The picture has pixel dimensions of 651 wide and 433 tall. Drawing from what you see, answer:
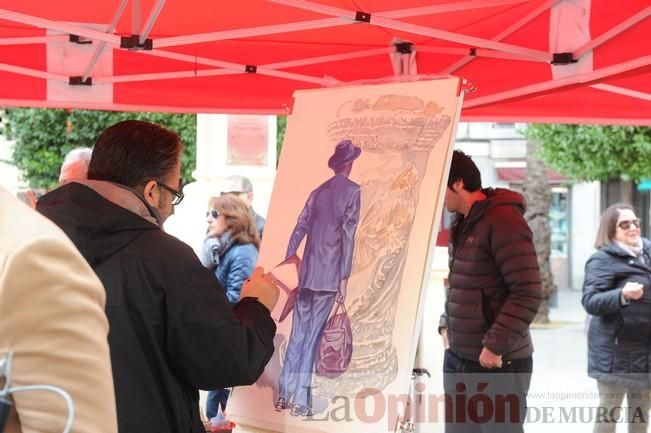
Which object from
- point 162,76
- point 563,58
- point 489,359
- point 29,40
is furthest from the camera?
point 162,76

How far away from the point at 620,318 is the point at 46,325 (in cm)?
466

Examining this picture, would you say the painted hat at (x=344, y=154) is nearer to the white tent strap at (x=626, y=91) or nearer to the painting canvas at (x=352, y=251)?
the painting canvas at (x=352, y=251)

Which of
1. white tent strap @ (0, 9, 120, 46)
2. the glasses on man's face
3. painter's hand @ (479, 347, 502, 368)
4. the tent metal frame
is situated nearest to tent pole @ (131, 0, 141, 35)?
the tent metal frame

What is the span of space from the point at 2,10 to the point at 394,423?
2.49m

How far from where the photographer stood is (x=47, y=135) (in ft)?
63.9

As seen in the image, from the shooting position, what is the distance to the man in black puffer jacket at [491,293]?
158 inches

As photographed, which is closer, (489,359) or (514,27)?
(489,359)

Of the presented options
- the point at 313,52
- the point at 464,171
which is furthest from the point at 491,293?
the point at 313,52

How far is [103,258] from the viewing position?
2232 millimetres

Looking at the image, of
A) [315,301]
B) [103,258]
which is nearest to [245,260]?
[315,301]

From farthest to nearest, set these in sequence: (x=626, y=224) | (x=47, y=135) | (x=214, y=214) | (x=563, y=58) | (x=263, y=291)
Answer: (x=47, y=135), (x=214, y=214), (x=626, y=224), (x=563, y=58), (x=263, y=291)

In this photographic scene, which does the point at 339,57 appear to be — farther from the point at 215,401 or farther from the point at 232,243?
the point at 215,401

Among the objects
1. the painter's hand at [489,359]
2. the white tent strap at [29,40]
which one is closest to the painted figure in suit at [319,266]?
the painter's hand at [489,359]

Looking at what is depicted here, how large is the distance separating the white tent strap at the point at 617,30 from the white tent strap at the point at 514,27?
29 cm
